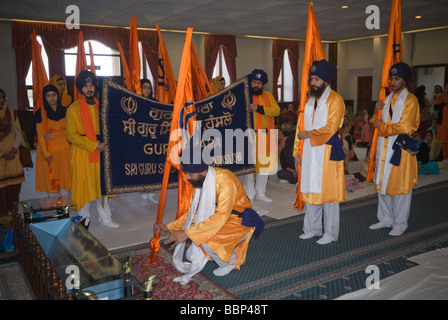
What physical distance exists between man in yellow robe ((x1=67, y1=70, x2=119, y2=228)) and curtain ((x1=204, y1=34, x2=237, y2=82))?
8.05 meters

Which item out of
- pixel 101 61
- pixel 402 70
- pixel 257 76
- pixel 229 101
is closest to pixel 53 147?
pixel 229 101

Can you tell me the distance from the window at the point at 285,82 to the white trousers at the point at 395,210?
10.5 m

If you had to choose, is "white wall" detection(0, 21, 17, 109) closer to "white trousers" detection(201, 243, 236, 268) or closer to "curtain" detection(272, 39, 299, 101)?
"curtain" detection(272, 39, 299, 101)

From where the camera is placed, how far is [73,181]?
3.80 metres

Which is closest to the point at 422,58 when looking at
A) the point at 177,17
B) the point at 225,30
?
the point at 225,30

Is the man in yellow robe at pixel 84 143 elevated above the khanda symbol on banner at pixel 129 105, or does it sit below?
below

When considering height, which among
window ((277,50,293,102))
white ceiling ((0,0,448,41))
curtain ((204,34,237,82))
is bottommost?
window ((277,50,293,102))

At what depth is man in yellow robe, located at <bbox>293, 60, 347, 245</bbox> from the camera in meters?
3.28

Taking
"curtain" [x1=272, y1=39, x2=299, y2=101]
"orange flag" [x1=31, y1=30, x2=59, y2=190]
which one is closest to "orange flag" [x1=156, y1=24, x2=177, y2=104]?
"orange flag" [x1=31, y1=30, x2=59, y2=190]

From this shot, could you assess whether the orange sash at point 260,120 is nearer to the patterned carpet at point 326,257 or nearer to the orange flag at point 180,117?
the patterned carpet at point 326,257

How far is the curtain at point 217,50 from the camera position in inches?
460

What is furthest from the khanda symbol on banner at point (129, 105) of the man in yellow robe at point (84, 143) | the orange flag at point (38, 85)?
the orange flag at point (38, 85)
